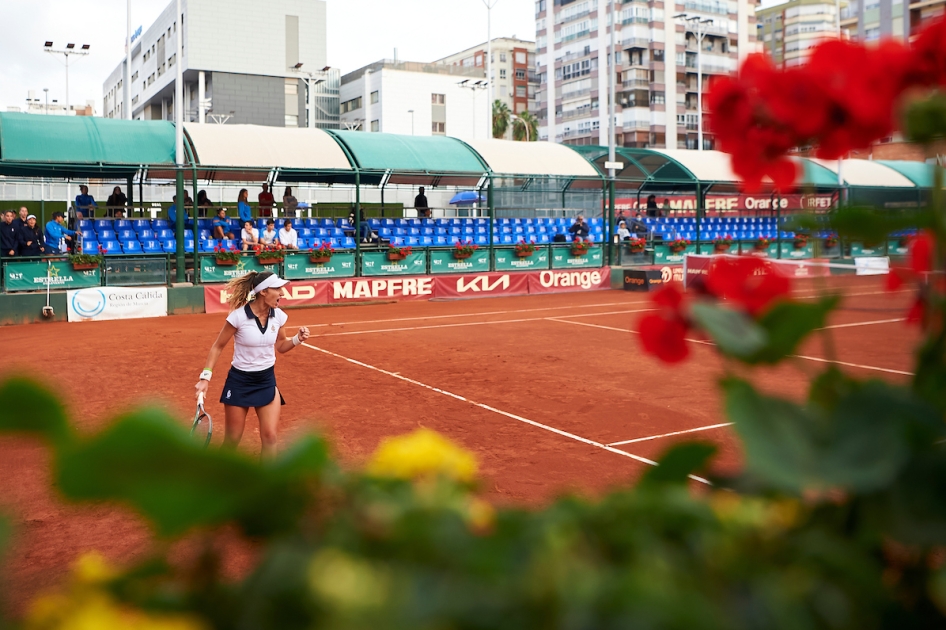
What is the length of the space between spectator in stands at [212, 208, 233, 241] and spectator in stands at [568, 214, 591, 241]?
40.1 ft

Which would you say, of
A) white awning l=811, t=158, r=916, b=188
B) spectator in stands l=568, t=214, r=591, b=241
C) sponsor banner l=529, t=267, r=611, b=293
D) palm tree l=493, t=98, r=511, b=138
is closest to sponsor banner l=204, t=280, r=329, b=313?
sponsor banner l=529, t=267, r=611, b=293

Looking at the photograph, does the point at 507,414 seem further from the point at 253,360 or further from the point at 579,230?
the point at 579,230

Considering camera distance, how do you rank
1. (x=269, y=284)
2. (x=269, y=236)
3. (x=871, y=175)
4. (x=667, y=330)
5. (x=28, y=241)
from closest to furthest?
(x=667, y=330), (x=269, y=284), (x=28, y=241), (x=269, y=236), (x=871, y=175)

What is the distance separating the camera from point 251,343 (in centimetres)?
786

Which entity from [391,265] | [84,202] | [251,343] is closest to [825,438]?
[251,343]

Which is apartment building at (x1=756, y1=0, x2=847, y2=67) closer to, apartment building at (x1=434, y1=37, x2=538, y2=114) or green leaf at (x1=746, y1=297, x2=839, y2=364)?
apartment building at (x1=434, y1=37, x2=538, y2=114)

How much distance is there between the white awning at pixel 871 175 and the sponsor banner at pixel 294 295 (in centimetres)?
2567

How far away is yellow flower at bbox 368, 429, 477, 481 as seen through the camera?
1.15 metres

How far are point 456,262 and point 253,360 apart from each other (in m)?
20.1

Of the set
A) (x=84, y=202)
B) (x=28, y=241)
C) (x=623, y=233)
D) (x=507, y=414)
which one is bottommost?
(x=507, y=414)

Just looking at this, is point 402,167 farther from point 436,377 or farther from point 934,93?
point 934,93

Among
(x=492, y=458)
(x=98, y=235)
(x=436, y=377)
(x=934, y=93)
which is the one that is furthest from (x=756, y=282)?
(x=98, y=235)

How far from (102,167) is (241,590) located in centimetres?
2626

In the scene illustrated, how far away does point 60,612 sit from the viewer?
93 centimetres
